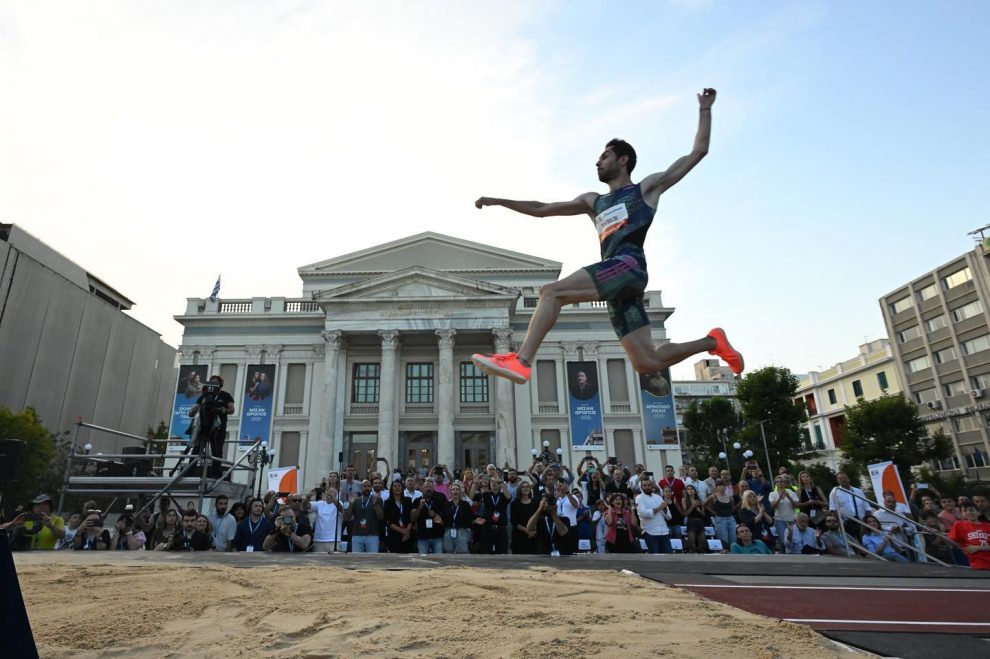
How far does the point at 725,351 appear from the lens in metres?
4.47

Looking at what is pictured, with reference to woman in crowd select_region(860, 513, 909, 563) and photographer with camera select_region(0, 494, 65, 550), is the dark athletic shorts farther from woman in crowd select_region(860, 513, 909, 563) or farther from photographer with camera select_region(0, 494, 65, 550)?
photographer with camera select_region(0, 494, 65, 550)

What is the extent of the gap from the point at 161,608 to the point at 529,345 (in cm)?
282

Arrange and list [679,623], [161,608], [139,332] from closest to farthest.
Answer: [679,623] < [161,608] < [139,332]

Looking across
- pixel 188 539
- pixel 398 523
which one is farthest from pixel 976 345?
pixel 188 539

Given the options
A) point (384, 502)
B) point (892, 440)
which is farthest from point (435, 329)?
point (892, 440)

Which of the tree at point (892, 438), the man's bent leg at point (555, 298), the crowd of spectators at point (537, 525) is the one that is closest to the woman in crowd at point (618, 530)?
the crowd of spectators at point (537, 525)

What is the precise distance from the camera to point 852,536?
10008 mm

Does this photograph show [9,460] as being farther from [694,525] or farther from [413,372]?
[413,372]

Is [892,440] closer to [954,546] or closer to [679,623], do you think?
[954,546]

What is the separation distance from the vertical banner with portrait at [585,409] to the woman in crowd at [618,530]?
21.2 meters

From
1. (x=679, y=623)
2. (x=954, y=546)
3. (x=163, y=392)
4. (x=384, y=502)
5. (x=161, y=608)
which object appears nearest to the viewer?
(x=679, y=623)

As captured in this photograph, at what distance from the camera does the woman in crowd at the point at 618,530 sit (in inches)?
396

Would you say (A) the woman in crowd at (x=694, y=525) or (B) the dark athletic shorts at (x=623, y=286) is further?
(A) the woman in crowd at (x=694, y=525)

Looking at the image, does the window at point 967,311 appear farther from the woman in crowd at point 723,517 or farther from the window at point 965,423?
the woman in crowd at point 723,517
